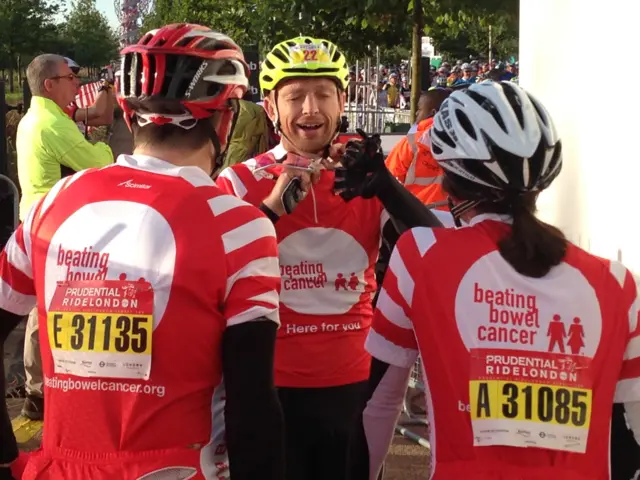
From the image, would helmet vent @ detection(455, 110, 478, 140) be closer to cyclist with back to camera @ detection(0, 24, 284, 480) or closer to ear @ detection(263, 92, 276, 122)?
cyclist with back to camera @ detection(0, 24, 284, 480)

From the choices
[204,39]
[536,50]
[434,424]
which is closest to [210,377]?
[434,424]

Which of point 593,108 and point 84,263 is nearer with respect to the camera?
point 84,263

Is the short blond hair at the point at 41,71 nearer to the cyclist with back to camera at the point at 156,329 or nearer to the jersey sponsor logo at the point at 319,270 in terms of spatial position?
the jersey sponsor logo at the point at 319,270

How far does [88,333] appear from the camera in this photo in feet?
6.14

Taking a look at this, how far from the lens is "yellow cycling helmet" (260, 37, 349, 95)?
10.4 feet

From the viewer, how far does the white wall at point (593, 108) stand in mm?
3461

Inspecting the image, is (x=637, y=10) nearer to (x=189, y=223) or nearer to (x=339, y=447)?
(x=339, y=447)

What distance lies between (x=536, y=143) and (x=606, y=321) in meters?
0.45

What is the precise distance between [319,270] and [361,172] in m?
0.43

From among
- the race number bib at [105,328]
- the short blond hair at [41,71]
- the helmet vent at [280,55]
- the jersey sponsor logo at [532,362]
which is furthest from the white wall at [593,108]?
the short blond hair at [41,71]

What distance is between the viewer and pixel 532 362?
1.86m

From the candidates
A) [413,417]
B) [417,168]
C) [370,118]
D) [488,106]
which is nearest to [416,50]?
[417,168]

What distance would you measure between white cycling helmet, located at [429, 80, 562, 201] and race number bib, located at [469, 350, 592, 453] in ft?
1.35

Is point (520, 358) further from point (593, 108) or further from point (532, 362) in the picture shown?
point (593, 108)
